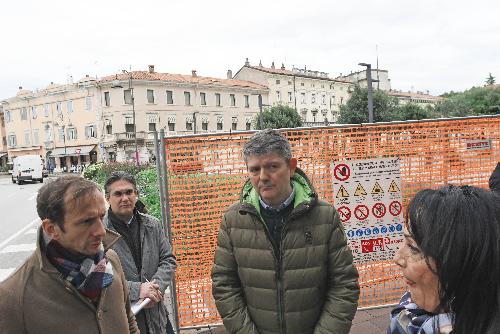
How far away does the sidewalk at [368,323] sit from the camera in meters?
3.67

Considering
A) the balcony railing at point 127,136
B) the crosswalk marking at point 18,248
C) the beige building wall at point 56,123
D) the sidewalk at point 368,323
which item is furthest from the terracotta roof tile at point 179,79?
the sidewalk at point 368,323

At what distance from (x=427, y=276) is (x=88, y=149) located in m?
51.5

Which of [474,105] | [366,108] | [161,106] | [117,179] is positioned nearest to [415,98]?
[474,105]

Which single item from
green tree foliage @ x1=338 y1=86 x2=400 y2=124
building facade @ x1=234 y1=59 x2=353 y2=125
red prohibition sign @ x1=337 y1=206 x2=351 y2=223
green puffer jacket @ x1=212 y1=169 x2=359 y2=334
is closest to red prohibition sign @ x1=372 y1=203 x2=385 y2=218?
red prohibition sign @ x1=337 y1=206 x2=351 y2=223

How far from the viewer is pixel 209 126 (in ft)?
169

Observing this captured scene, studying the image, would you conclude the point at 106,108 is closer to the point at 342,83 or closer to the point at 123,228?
the point at 342,83

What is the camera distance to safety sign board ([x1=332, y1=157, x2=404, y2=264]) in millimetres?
3818

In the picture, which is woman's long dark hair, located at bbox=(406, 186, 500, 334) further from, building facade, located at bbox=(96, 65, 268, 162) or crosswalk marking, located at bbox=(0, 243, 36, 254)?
building facade, located at bbox=(96, 65, 268, 162)

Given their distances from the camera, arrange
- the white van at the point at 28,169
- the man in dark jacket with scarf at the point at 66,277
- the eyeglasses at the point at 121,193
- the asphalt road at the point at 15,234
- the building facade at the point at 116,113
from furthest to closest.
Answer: the building facade at the point at 116,113
the white van at the point at 28,169
the asphalt road at the point at 15,234
the eyeglasses at the point at 121,193
the man in dark jacket with scarf at the point at 66,277

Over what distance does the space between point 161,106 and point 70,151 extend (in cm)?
1401

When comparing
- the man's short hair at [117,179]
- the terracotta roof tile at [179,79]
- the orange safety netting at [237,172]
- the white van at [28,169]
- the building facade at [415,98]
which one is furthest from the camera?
the building facade at [415,98]

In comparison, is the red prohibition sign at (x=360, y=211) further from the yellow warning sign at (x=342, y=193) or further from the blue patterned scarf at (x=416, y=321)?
the blue patterned scarf at (x=416, y=321)

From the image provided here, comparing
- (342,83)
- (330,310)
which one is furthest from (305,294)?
(342,83)

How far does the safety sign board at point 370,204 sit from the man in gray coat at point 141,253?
6.05 feet
